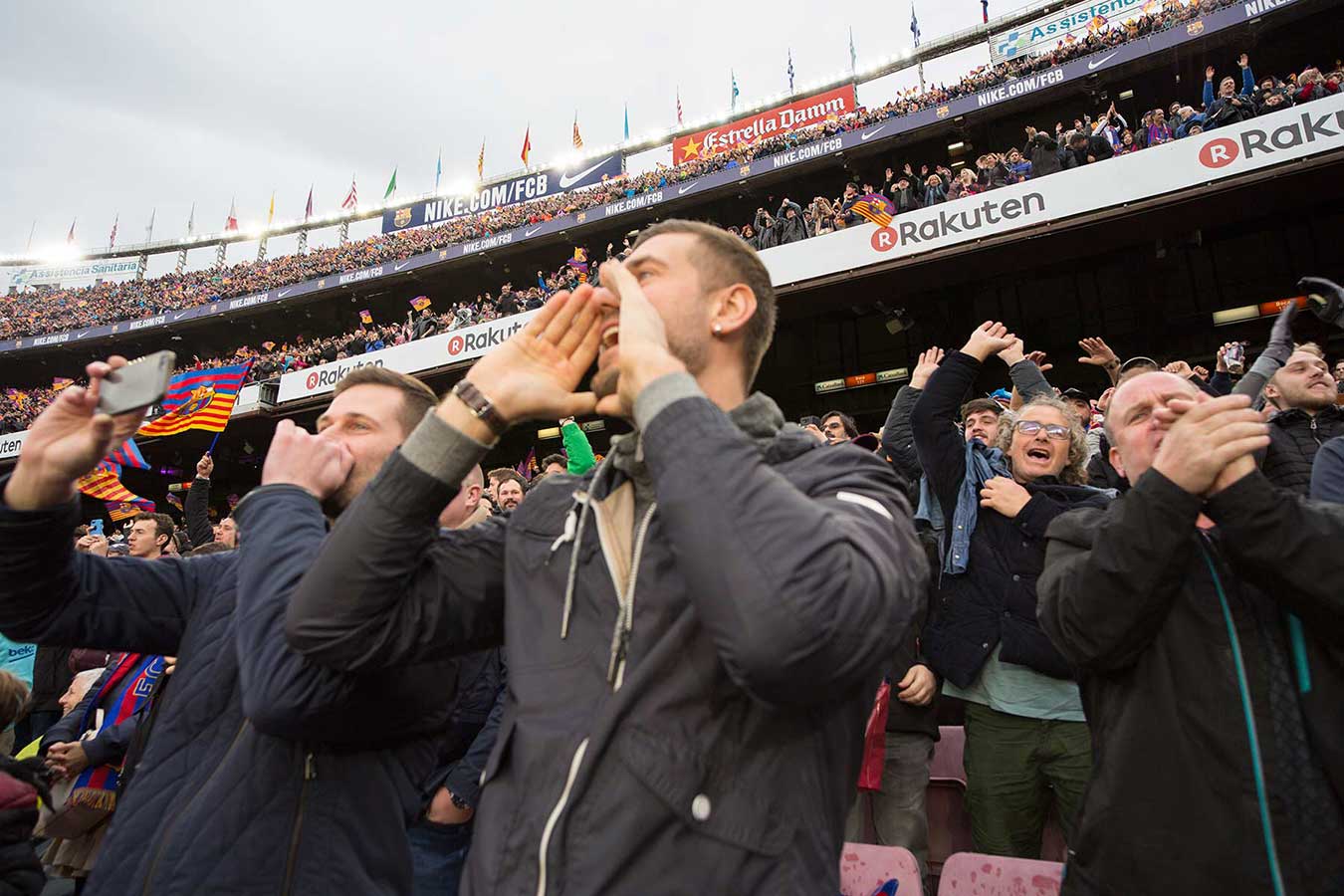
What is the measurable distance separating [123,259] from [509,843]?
49.0m

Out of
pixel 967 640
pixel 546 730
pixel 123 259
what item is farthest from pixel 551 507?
pixel 123 259

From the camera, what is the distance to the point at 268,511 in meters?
1.50

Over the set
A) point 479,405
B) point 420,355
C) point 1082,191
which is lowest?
point 479,405

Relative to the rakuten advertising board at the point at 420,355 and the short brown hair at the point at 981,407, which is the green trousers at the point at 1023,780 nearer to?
the short brown hair at the point at 981,407

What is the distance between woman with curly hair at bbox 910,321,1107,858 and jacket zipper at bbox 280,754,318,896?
2487 mm

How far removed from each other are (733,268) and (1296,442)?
3.56m

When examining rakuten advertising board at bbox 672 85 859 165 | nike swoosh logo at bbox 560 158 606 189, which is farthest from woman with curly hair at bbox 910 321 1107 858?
nike swoosh logo at bbox 560 158 606 189

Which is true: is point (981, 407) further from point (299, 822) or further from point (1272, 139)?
point (1272, 139)

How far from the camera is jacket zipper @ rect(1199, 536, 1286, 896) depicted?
1.37m

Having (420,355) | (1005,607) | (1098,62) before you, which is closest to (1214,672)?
(1005,607)

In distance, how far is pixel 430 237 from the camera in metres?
25.9

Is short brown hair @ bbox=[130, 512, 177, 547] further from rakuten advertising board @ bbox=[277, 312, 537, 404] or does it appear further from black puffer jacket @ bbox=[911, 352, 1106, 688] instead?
rakuten advertising board @ bbox=[277, 312, 537, 404]

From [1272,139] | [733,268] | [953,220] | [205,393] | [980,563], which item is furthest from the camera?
[953,220]

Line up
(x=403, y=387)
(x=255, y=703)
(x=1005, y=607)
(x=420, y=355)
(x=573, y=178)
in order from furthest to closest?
(x=573, y=178) < (x=420, y=355) < (x=1005, y=607) < (x=403, y=387) < (x=255, y=703)
